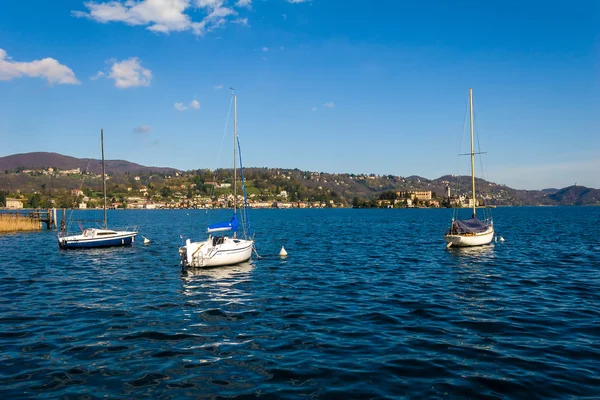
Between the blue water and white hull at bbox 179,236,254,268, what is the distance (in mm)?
879

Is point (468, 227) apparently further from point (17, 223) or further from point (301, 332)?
point (17, 223)

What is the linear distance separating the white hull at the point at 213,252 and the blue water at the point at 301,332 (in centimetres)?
88

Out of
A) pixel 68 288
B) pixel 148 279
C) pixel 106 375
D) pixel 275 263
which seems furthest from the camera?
pixel 275 263

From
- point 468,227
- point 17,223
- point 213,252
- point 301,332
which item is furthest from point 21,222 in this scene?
point 301,332

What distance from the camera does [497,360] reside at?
12602mm

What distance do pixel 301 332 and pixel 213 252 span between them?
1601cm

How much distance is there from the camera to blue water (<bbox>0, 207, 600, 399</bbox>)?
428 inches

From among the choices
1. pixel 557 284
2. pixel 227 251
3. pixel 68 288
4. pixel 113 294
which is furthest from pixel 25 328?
pixel 557 284

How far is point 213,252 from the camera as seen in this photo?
99.0ft

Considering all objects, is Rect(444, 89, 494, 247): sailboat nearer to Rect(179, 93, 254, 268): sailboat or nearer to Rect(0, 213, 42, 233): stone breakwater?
Rect(179, 93, 254, 268): sailboat

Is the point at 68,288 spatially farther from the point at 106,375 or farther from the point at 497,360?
the point at 497,360

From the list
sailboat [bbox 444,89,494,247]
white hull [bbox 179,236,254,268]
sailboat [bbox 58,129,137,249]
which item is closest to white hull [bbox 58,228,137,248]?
sailboat [bbox 58,129,137,249]

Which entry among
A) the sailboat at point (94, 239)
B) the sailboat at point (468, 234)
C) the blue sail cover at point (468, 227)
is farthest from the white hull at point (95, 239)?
the blue sail cover at point (468, 227)

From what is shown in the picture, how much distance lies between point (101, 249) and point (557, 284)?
41.2m
